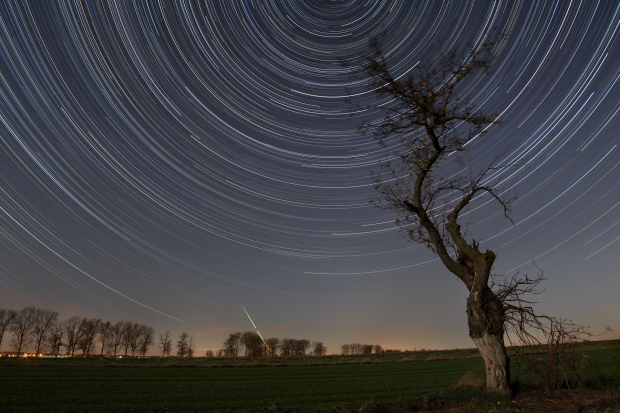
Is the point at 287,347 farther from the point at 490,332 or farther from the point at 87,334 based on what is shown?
the point at 490,332

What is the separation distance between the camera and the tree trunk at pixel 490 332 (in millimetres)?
9102

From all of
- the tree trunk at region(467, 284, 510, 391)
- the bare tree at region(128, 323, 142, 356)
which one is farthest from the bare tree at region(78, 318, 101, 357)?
the tree trunk at region(467, 284, 510, 391)

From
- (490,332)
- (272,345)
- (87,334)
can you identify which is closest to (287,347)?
(272,345)

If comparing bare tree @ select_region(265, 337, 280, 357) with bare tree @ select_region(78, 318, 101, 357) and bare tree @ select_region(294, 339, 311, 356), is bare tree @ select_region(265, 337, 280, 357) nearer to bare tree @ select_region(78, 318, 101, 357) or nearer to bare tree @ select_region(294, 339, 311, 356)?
bare tree @ select_region(294, 339, 311, 356)

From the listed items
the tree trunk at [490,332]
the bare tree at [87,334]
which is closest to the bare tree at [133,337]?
the bare tree at [87,334]

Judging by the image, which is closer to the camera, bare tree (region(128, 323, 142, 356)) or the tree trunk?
the tree trunk

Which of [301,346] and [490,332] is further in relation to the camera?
[301,346]

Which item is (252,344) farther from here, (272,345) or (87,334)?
(87,334)

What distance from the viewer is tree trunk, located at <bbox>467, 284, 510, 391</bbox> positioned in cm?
910

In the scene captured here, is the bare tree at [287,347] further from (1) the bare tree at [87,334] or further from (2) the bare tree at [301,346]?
(1) the bare tree at [87,334]

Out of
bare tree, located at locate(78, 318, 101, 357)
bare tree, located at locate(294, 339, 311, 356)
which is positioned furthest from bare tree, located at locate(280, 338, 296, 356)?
bare tree, located at locate(78, 318, 101, 357)

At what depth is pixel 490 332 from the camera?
9359 millimetres

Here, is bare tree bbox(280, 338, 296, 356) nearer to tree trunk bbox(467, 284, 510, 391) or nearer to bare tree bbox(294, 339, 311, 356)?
bare tree bbox(294, 339, 311, 356)

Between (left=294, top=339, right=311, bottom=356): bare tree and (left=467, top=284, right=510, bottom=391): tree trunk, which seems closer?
(left=467, top=284, right=510, bottom=391): tree trunk
